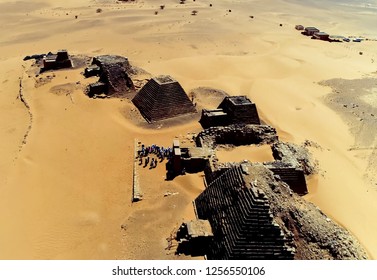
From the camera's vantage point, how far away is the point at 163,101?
24.2 metres

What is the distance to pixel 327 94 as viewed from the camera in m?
32.4

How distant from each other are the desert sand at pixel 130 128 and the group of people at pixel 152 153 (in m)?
0.62

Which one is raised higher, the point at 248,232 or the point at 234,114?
the point at 248,232

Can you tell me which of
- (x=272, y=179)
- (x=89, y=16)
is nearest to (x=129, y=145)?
(x=272, y=179)

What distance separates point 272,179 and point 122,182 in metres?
8.00

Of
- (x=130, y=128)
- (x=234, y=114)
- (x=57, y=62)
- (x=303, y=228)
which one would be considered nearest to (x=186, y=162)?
(x=234, y=114)

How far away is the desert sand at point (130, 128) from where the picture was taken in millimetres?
15188

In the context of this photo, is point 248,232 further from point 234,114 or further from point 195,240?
point 234,114

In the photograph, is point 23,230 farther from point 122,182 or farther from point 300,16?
point 300,16

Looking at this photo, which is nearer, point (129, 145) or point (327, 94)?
point (129, 145)

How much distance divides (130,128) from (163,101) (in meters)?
3.07

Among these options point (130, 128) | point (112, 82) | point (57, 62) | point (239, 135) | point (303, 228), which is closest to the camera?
point (303, 228)

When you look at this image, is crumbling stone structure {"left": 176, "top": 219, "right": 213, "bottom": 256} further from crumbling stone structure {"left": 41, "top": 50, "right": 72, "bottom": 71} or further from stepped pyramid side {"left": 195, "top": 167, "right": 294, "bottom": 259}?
crumbling stone structure {"left": 41, "top": 50, "right": 72, "bottom": 71}

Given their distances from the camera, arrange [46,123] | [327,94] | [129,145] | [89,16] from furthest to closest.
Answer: [89,16], [327,94], [46,123], [129,145]
